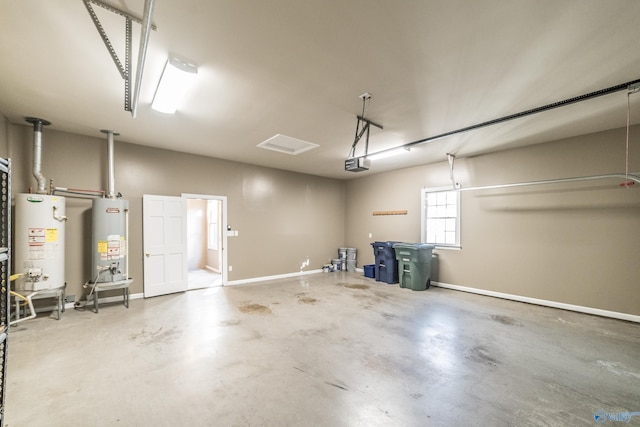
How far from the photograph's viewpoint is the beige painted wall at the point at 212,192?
4.28m

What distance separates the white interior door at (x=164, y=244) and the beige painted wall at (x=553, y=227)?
18.7 ft

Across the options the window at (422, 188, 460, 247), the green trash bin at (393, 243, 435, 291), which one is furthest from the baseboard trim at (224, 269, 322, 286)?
the window at (422, 188, 460, 247)

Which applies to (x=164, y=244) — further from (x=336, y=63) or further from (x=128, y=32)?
(x=336, y=63)

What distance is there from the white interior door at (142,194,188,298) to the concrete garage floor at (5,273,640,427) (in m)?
0.77

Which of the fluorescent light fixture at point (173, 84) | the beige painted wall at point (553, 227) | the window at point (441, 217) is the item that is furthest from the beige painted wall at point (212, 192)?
the beige painted wall at point (553, 227)

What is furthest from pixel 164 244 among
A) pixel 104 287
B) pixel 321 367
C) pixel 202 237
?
pixel 321 367

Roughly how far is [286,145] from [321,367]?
384 centimetres

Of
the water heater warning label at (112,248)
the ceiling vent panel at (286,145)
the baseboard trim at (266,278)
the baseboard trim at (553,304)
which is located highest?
the ceiling vent panel at (286,145)

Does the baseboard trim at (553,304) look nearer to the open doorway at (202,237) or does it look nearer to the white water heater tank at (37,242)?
the open doorway at (202,237)

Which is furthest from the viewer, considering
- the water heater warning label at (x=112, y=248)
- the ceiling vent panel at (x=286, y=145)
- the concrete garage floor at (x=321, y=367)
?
the ceiling vent panel at (x=286, y=145)

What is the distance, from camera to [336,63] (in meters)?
2.42

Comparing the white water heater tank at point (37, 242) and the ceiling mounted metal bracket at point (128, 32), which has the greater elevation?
the ceiling mounted metal bracket at point (128, 32)

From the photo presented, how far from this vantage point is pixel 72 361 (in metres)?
2.67

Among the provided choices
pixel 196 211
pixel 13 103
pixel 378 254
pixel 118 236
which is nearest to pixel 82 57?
pixel 13 103
